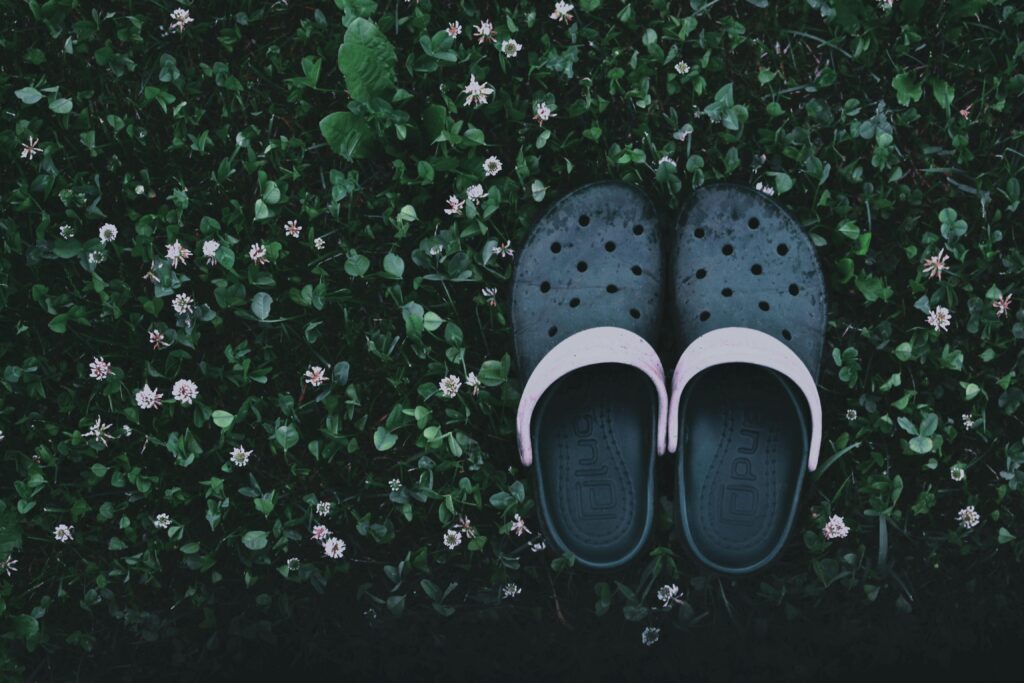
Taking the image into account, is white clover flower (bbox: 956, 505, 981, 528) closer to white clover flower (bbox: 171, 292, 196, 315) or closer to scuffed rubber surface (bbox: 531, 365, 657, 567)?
scuffed rubber surface (bbox: 531, 365, 657, 567)

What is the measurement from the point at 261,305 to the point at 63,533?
2.43 feet

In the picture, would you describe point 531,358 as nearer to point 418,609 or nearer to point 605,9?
point 418,609

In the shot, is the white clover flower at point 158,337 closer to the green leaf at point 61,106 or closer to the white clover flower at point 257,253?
the white clover flower at point 257,253

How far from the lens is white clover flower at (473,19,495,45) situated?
2.13 metres

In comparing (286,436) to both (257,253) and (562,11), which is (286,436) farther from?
(562,11)

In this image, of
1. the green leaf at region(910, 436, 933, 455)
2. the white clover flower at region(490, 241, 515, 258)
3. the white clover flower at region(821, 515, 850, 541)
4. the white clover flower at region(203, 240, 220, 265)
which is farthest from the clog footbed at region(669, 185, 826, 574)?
the white clover flower at region(203, 240, 220, 265)

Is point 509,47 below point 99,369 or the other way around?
the other way around

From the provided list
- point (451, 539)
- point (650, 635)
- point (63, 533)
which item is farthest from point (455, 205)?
point (63, 533)

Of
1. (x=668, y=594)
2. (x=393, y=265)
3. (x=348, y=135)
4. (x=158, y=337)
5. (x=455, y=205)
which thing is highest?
(x=348, y=135)

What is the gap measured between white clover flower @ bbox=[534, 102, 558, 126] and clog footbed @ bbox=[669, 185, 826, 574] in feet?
1.31

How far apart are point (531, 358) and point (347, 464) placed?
524 mm

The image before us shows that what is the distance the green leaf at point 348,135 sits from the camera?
210cm

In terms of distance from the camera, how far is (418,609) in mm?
2189

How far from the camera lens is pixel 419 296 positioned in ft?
7.07
